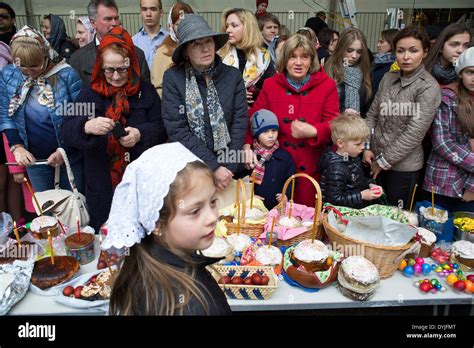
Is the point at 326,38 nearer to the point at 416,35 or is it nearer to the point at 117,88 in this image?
the point at 416,35

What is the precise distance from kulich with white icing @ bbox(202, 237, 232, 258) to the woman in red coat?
2.98 ft

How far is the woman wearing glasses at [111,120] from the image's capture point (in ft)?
8.55

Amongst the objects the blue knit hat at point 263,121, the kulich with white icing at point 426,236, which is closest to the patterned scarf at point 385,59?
the blue knit hat at point 263,121

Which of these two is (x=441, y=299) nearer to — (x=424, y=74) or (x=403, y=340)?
(x=403, y=340)

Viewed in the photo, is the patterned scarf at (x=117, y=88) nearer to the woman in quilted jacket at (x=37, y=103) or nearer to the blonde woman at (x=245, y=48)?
the woman in quilted jacket at (x=37, y=103)

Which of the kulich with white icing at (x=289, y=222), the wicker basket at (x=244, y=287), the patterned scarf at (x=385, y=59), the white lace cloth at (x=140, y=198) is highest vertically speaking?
the patterned scarf at (x=385, y=59)

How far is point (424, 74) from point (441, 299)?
1.76 m

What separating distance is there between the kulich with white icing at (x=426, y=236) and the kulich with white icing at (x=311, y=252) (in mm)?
665

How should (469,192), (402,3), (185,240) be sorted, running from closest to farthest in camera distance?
1. (185,240)
2. (469,192)
3. (402,3)

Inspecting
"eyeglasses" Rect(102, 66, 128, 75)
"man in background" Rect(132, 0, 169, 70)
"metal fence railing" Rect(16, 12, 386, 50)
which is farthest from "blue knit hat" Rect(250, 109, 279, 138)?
"metal fence railing" Rect(16, 12, 386, 50)

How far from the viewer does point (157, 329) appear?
148 cm

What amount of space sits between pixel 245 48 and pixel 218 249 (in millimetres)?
2101

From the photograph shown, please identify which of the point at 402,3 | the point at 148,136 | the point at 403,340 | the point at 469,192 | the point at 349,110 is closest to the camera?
the point at 403,340

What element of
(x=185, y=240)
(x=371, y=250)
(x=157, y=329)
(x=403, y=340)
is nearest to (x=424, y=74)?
(x=371, y=250)
